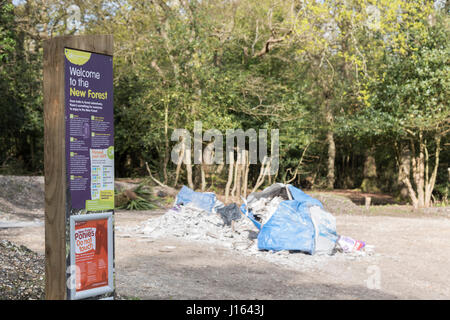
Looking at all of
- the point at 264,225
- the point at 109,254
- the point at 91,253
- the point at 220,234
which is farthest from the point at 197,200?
the point at 91,253

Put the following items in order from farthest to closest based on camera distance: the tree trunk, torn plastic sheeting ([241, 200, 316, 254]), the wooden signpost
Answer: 1. the tree trunk
2. torn plastic sheeting ([241, 200, 316, 254])
3. the wooden signpost

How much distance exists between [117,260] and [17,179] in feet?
31.0

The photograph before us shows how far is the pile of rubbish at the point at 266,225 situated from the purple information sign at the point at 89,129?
3853 mm

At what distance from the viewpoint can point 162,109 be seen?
16.6 m

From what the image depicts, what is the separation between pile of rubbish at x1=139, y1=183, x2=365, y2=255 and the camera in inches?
288

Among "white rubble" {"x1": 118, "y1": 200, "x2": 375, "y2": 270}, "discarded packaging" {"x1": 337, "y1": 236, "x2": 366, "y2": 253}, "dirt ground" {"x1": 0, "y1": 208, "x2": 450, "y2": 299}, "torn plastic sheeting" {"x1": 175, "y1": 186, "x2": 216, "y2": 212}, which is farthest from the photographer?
"torn plastic sheeting" {"x1": 175, "y1": 186, "x2": 216, "y2": 212}

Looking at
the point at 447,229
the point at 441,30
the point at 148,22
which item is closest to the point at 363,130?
the point at 441,30

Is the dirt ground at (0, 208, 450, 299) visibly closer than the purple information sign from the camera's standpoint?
No

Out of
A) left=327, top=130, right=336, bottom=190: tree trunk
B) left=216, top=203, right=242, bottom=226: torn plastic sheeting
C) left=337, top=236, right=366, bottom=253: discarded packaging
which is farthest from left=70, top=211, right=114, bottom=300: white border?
left=327, top=130, right=336, bottom=190: tree trunk

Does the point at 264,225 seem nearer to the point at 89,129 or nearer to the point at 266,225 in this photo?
the point at 266,225

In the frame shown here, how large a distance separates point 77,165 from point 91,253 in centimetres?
68

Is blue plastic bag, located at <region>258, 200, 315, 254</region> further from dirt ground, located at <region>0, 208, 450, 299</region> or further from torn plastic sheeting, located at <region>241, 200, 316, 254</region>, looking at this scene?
dirt ground, located at <region>0, 208, 450, 299</region>

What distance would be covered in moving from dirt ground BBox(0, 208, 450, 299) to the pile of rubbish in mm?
361

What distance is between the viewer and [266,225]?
24.5 feet
